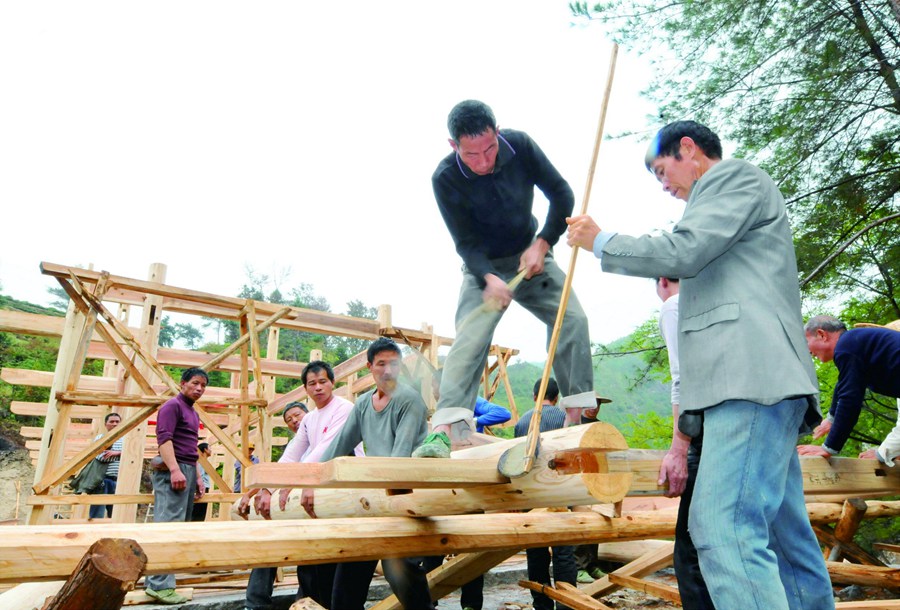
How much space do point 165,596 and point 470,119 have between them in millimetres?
5322

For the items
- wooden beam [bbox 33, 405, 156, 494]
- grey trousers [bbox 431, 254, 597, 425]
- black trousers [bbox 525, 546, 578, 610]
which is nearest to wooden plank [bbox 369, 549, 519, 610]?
black trousers [bbox 525, 546, 578, 610]

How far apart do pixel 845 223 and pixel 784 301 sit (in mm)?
5790

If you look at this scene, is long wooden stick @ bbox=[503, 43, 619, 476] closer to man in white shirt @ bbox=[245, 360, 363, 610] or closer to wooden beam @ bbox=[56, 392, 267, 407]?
man in white shirt @ bbox=[245, 360, 363, 610]

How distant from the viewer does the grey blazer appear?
2.15 m

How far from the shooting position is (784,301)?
228cm

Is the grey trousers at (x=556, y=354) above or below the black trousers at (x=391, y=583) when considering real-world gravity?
above

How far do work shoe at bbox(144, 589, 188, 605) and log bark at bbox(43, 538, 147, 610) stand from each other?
443cm

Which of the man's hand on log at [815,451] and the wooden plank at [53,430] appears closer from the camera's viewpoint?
the man's hand on log at [815,451]

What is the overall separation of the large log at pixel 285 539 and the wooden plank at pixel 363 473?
0.49 metres

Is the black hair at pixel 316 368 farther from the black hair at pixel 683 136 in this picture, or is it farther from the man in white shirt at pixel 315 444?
the black hair at pixel 683 136

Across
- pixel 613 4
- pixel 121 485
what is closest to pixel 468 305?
pixel 613 4

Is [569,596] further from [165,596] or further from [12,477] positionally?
[12,477]

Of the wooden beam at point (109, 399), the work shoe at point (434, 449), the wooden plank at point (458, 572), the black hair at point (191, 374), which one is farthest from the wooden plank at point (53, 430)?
the work shoe at point (434, 449)

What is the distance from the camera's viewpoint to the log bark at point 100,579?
2049mm
